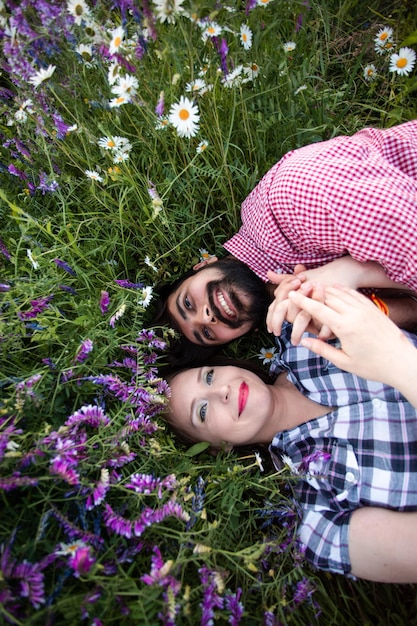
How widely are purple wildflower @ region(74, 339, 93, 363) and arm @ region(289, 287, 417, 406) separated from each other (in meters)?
0.78

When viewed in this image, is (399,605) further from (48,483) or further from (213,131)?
(213,131)

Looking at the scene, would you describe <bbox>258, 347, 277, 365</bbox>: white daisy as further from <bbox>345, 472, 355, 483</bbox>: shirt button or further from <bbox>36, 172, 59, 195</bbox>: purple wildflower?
<bbox>36, 172, 59, 195</bbox>: purple wildflower

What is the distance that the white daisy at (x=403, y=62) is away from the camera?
239cm

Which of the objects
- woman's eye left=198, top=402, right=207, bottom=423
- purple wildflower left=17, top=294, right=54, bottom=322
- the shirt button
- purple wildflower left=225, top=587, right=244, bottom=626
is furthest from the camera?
woman's eye left=198, top=402, right=207, bottom=423

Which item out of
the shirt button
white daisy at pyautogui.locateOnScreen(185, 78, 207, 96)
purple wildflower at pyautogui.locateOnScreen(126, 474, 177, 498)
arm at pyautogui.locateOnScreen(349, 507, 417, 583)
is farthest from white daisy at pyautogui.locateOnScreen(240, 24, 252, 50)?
arm at pyautogui.locateOnScreen(349, 507, 417, 583)

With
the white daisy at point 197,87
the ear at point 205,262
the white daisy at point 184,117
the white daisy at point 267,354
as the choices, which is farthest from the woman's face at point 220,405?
the white daisy at point 197,87

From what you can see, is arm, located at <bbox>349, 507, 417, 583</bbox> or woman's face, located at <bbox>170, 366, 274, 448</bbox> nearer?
arm, located at <bbox>349, 507, 417, 583</bbox>

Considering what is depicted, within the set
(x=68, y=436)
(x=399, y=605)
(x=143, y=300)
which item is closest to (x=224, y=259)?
(x=143, y=300)

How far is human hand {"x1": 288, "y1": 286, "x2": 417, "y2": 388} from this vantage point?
1.57 meters

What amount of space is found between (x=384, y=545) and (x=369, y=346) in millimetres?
834

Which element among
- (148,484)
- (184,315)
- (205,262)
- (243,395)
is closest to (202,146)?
(205,262)

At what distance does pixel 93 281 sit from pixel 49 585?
1261mm

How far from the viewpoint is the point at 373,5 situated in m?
2.62

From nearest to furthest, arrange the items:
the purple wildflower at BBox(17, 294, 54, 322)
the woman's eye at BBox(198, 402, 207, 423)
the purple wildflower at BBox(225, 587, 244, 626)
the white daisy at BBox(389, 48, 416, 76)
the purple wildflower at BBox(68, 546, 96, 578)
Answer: the purple wildflower at BBox(68, 546, 96, 578), the purple wildflower at BBox(225, 587, 244, 626), the purple wildflower at BBox(17, 294, 54, 322), the woman's eye at BBox(198, 402, 207, 423), the white daisy at BBox(389, 48, 416, 76)
